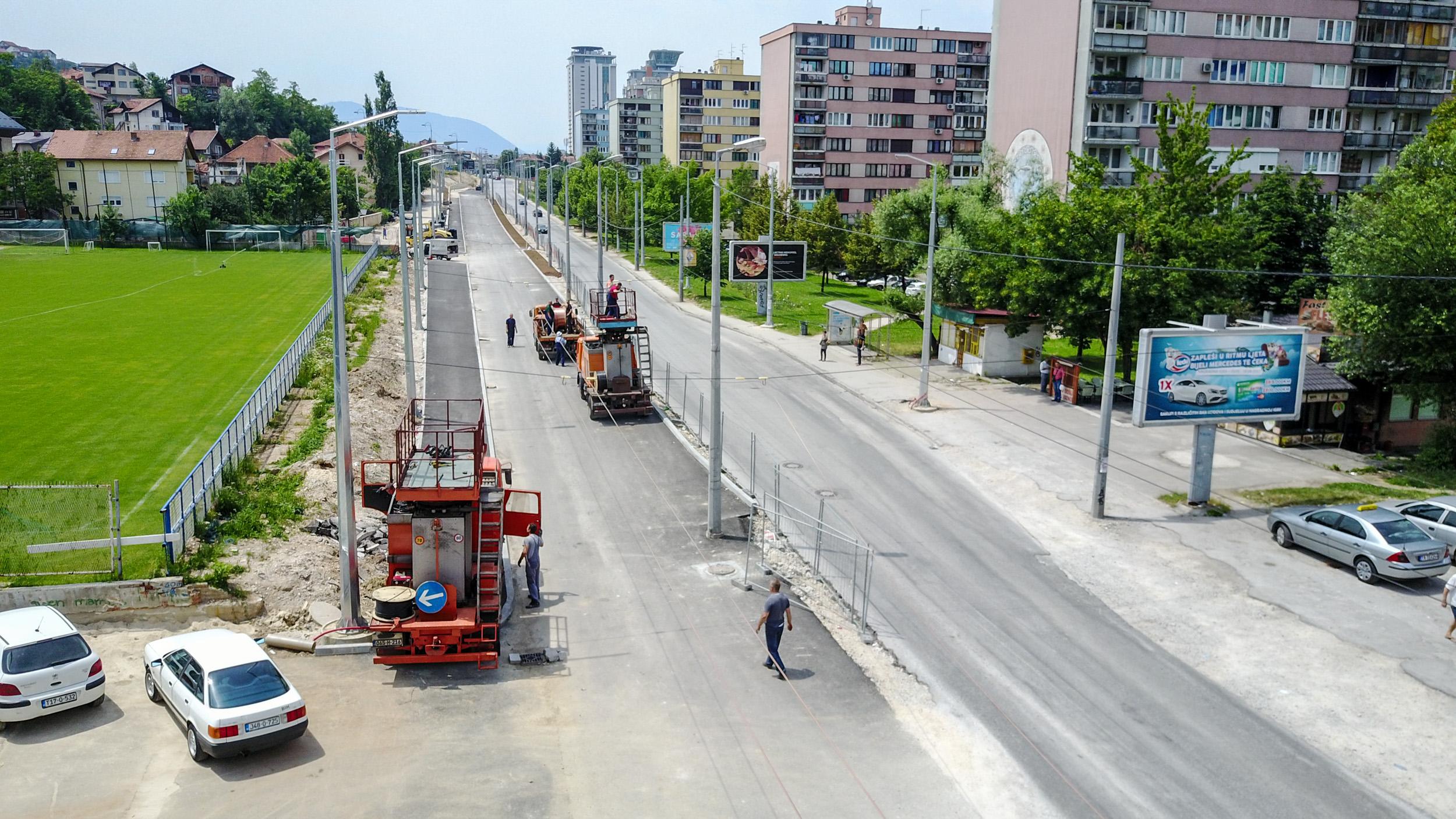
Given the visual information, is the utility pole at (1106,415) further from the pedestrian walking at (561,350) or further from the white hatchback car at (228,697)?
the pedestrian walking at (561,350)

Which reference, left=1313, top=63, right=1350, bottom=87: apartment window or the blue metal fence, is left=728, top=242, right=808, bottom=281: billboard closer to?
the blue metal fence

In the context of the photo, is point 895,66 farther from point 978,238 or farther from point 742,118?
point 978,238

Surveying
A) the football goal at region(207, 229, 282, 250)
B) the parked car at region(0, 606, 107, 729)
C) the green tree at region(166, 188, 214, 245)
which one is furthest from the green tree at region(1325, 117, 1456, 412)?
the green tree at region(166, 188, 214, 245)

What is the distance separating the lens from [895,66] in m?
97.9

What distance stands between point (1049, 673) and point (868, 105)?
3421 inches

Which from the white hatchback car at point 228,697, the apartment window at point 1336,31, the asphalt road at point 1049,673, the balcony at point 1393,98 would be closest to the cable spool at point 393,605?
the white hatchback car at point 228,697

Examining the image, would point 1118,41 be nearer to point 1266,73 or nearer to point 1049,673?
point 1266,73

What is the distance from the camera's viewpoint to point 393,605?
1739 cm

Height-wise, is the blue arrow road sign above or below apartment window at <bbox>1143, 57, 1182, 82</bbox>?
below

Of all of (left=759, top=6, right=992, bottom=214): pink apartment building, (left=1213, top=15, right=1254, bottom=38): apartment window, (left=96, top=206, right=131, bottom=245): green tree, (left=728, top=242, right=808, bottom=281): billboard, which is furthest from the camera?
(left=759, top=6, right=992, bottom=214): pink apartment building

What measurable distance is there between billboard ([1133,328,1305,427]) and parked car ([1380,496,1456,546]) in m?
3.63

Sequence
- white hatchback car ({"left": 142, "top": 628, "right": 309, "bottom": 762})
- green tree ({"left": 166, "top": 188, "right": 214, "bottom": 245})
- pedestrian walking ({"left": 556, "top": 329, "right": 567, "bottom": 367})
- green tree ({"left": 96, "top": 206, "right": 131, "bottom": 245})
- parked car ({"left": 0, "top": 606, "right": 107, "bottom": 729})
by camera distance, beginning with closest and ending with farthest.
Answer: white hatchback car ({"left": 142, "top": 628, "right": 309, "bottom": 762})
parked car ({"left": 0, "top": 606, "right": 107, "bottom": 729})
pedestrian walking ({"left": 556, "top": 329, "right": 567, "bottom": 367})
green tree ({"left": 96, "top": 206, "right": 131, "bottom": 245})
green tree ({"left": 166, "top": 188, "right": 214, "bottom": 245})

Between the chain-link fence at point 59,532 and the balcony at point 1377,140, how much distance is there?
72.8 m

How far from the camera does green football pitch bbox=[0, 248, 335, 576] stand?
85.9 ft
